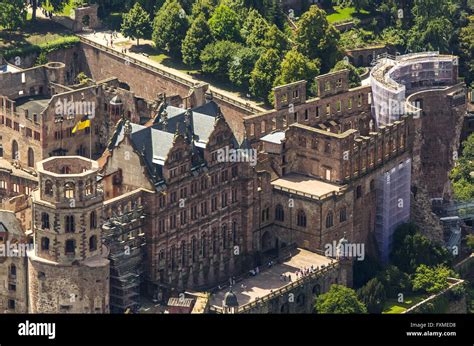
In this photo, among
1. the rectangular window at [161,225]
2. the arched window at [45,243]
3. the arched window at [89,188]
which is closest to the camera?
the arched window at [89,188]

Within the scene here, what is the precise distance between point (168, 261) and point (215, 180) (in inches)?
450

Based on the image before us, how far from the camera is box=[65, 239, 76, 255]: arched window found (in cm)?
16338

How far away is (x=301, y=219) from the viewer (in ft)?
644

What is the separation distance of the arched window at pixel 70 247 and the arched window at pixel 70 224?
112 cm

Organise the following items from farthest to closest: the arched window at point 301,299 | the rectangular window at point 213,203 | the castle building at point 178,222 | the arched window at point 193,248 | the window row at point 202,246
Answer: the rectangular window at point 213,203
the arched window at point 301,299
the arched window at point 193,248
the window row at point 202,246
the castle building at point 178,222

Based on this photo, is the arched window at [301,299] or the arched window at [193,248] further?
the arched window at [301,299]

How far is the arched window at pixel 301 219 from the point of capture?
643 feet

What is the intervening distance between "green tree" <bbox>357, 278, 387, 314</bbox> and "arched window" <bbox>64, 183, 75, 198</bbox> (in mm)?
42969

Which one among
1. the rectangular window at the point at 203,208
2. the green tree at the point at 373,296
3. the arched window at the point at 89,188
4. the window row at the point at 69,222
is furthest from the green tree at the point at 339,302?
the arched window at the point at 89,188

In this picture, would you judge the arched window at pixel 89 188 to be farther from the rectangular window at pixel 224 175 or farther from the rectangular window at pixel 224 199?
the rectangular window at pixel 224 199

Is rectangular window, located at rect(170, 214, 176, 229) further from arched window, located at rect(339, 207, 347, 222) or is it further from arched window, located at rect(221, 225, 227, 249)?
arched window, located at rect(339, 207, 347, 222)

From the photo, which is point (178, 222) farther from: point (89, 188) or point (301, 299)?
point (89, 188)

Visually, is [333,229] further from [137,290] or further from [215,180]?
[137,290]
